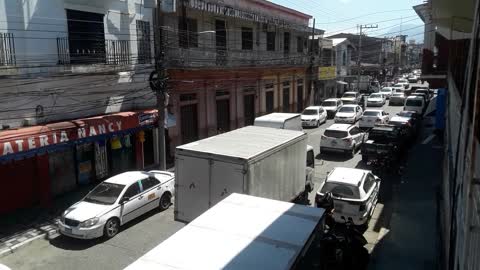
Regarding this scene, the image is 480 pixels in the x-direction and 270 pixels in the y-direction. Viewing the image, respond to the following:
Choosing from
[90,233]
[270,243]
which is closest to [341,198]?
[270,243]

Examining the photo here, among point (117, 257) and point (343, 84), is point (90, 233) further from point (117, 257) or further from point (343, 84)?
point (343, 84)

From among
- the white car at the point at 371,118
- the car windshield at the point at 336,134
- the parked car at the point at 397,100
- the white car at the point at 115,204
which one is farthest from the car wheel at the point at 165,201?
the parked car at the point at 397,100

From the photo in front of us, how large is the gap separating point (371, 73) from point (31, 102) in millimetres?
74521

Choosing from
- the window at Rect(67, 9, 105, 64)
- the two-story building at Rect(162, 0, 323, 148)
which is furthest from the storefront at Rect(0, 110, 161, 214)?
the two-story building at Rect(162, 0, 323, 148)

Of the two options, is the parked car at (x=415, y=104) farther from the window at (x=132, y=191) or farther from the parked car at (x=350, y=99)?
the window at (x=132, y=191)

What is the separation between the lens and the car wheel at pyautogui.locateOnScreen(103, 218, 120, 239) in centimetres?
1238

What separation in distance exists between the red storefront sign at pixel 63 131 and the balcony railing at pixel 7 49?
222cm

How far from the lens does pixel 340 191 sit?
12.1 m

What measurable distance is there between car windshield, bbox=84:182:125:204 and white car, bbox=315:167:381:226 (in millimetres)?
6260

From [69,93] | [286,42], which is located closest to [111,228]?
[69,93]

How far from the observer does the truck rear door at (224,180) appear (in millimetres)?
10062

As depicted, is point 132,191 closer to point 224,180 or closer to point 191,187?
point 191,187

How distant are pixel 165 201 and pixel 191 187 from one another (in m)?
4.43

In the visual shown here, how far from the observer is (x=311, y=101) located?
4312 centimetres
